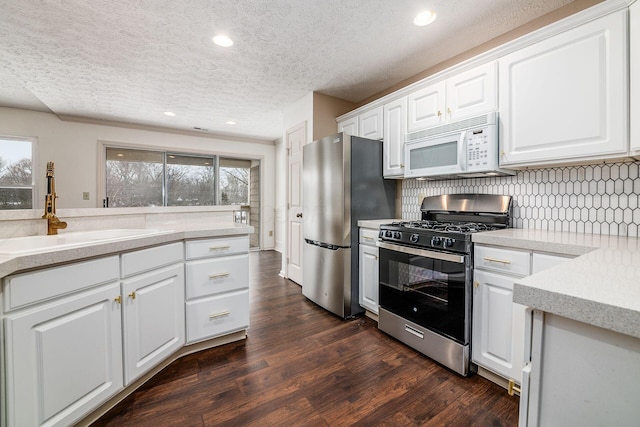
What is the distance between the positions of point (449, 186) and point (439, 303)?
1146 mm

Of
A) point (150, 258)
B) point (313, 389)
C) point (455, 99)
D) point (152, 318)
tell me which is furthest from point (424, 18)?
point (152, 318)

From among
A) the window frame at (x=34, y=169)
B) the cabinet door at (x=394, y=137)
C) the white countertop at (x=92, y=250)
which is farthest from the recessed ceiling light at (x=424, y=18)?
the window frame at (x=34, y=169)

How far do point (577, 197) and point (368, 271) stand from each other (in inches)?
63.3

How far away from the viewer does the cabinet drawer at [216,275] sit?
6.30 feet

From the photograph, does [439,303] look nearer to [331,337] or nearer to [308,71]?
[331,337]

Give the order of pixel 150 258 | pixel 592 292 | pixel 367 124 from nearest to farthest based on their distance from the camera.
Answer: pixel 592 292, pixel 150 258, pixel 367 124

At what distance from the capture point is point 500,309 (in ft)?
5.26

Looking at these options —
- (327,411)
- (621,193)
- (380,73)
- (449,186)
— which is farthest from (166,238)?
(621,193)

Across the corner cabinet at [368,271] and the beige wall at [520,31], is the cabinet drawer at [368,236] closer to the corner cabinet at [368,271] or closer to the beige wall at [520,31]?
the corner cabinet at [368,271]

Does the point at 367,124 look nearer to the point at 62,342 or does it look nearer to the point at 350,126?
the point at 350,126

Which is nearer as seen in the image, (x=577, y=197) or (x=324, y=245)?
(x=577, y=197)

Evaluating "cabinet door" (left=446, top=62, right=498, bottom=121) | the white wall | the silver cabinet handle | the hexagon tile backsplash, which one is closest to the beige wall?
"cabinet door" (left=446, top=62, right=498, bottom=121)

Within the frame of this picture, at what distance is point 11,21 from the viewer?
6.81 ft

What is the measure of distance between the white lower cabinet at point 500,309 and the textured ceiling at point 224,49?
1737 mm
